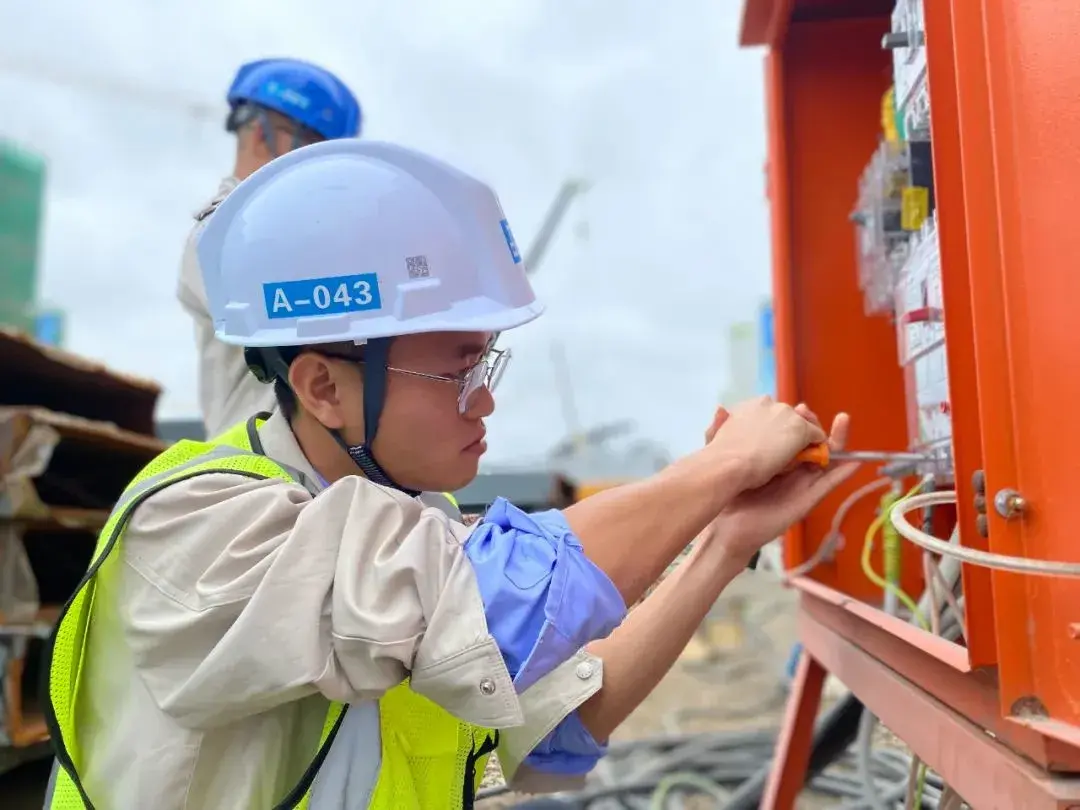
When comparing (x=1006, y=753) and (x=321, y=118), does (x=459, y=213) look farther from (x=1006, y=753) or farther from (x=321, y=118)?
(x=321, y=118)

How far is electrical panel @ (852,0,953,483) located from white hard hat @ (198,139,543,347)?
740 millimetres

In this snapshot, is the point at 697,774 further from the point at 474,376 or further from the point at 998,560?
the point at 998,560

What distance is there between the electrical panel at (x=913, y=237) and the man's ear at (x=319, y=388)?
36.4 inches

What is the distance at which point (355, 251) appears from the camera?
117cm

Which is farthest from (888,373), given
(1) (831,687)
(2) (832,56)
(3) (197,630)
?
(1) (831,687)

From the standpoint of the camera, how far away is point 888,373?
2.34 m

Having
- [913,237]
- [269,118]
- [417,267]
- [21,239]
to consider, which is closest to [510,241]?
[417,267]

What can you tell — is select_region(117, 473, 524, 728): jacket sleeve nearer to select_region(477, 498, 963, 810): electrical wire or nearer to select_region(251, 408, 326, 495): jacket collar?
select_region(251, 408, 326, 495): jacket collar

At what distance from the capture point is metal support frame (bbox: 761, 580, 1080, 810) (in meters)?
0.91

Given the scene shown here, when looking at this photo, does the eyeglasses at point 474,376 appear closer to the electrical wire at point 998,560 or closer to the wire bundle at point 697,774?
the electrical wire at point 998,560

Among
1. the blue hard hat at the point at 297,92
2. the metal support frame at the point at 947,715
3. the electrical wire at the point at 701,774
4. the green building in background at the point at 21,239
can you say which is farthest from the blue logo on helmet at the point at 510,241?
the green building in background at the point at 21,239

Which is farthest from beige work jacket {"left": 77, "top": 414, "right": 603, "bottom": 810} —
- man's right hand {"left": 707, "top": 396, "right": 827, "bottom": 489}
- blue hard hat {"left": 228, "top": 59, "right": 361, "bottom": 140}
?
blue hard hat {"left": 228, "top": 59, "right": 361, "bottom": 140}

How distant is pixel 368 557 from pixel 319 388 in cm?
35

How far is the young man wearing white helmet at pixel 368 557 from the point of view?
3.10 ft
